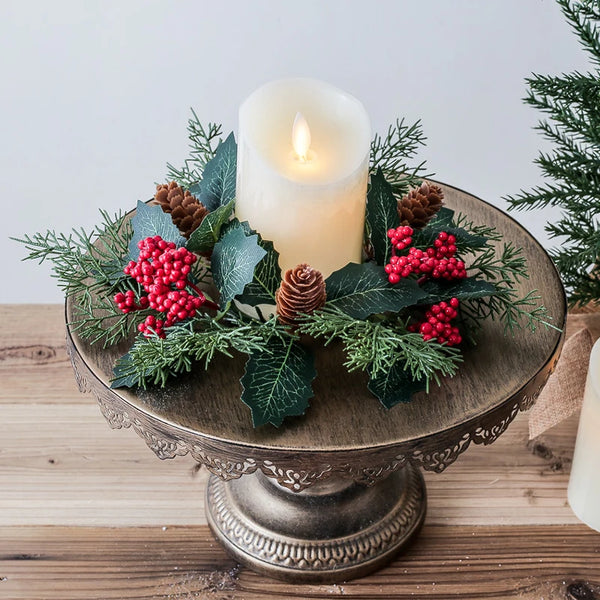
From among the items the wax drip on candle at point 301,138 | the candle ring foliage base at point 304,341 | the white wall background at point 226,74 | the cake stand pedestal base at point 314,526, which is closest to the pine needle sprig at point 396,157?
the candle ring foliage base at point 304,341

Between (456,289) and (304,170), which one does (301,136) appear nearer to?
(304,170)

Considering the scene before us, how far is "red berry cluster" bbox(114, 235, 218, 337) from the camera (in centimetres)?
56

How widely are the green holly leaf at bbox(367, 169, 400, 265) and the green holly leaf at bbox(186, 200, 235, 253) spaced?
11cm

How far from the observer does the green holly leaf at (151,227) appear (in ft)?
1.98

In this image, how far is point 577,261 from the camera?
0.73 m

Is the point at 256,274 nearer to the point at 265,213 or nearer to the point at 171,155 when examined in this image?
the point at 265,213

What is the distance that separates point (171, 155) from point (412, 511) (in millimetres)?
723

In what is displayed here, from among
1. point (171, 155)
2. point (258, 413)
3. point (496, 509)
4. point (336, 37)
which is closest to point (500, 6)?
point (336, 37)

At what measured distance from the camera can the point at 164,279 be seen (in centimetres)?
56

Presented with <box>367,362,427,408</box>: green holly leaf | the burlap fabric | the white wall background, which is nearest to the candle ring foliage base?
<box>367,362,427,408</box>: green holly leaf

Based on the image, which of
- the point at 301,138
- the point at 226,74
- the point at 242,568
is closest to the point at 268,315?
the point at 301,138

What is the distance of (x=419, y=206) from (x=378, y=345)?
155 mm

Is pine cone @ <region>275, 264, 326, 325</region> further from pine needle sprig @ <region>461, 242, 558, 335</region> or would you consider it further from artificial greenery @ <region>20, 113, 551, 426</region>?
pine needle sprig @ <region>461, 242, 558, 335</region>

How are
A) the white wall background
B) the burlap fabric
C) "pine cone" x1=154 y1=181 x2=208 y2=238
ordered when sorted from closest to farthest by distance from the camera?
1. "pine cone" x1=154 y1=181 x2=208 y2=238
2. the burlap fabric
3. the white wall background
